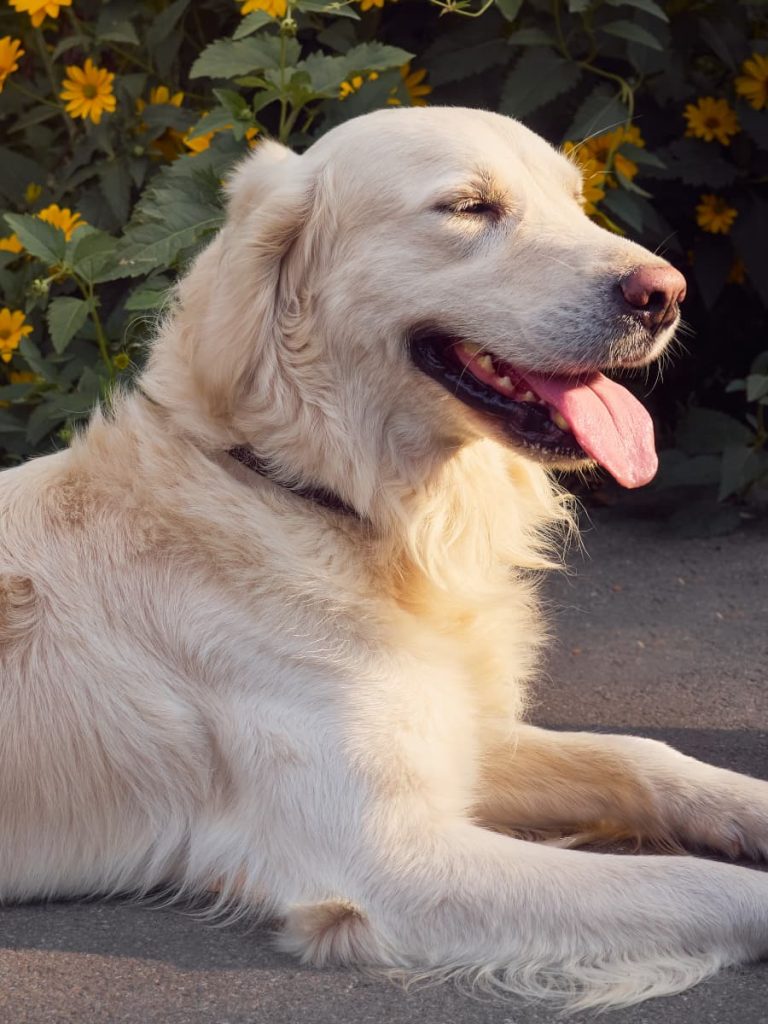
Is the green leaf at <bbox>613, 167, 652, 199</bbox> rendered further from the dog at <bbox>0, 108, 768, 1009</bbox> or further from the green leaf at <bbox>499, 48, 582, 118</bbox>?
the dog at <bbox>0, 108, 768, 1009</bbox>

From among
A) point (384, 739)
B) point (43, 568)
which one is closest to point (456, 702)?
point (384, 739)

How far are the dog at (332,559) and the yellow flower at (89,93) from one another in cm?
181

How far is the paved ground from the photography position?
254cm

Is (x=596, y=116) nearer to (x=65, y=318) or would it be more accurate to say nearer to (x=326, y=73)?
(x=326, y=73)

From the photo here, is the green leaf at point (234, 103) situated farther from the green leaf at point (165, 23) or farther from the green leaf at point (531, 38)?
the green leaf at point (531, 38)

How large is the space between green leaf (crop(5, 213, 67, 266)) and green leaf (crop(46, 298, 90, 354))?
0.15 meters

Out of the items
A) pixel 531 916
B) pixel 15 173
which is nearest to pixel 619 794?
pixel 531 916

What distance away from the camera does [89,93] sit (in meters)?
4.80

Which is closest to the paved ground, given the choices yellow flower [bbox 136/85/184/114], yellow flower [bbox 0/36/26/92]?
A: yellow flower [bbox 136/85/184/114]

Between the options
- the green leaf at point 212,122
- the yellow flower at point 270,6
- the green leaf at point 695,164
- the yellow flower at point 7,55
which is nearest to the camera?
the yellow flower at point 270,6

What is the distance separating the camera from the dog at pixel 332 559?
2809 millimetres

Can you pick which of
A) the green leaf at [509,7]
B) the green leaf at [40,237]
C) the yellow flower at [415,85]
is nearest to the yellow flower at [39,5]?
the green leaf at [40,237]

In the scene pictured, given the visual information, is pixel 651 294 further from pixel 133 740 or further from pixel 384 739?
pixel 133 740

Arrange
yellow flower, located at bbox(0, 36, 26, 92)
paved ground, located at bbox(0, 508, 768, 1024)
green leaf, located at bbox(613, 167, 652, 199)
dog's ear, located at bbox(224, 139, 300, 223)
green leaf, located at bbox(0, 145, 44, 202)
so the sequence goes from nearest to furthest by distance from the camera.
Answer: paved ground, located at bbox(0, 508, 768, 1024), dog's ear, located at bbox(224, 139, 300, 223), green leaf, located at bbox(613, 167, 652, 199), yellow flower, located at bbox(0, 36, 26, 92), green leaf, located at bbox(0, 145, 44, 202)
